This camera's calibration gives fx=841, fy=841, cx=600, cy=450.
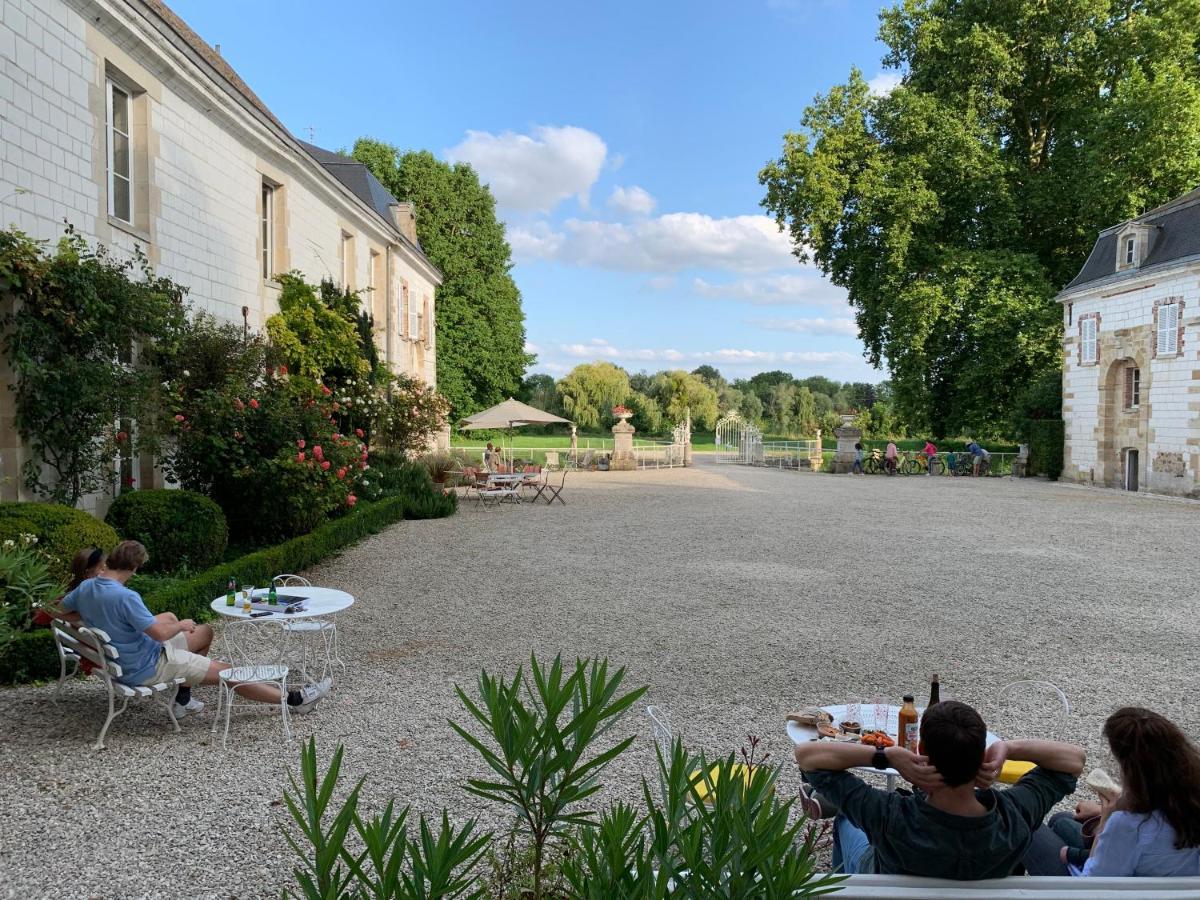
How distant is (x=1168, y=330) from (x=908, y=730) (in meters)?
19.6

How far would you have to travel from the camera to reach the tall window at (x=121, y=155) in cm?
912

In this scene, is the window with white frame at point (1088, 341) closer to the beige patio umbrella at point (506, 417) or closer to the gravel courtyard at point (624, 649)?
the gravel courtyard at point (624, 649)

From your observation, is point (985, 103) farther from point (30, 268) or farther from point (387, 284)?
point (30, 268)

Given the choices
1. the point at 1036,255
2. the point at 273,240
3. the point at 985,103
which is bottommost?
the point at 273,240

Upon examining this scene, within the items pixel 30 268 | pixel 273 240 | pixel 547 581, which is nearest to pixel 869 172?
pixel 273 240

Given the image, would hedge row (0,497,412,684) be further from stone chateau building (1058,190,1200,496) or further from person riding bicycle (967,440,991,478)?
person riding bicycle (967,440,991,478)

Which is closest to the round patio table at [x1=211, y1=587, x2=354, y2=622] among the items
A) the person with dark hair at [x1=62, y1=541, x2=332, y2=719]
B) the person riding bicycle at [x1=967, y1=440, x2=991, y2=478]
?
the person with dark hair at [x1=62, y1=541, x2=332, y2=719]

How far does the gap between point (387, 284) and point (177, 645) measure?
16.5 metres

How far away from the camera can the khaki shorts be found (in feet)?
15.0

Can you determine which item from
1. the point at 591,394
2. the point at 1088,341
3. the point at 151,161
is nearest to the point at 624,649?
the point at 151,161

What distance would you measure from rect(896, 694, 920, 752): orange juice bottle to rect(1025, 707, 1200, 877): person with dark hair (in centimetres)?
77

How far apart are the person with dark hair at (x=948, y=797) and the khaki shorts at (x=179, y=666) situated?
353 centimetres

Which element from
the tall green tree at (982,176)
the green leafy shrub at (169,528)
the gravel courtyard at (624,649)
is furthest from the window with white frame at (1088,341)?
the green leafy shrub at (169,528)

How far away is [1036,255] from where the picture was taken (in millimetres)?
24891
